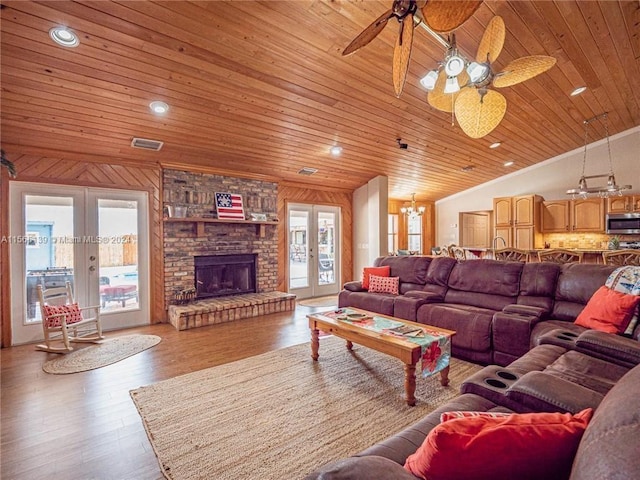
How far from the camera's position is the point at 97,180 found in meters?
4.43

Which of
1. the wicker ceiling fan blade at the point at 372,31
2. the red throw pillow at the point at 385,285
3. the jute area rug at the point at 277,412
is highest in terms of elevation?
the wicker ceiling fan blade at the point at 372,31

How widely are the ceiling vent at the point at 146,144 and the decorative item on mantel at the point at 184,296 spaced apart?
7.28 ft

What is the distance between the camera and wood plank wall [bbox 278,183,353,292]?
6.48 meters

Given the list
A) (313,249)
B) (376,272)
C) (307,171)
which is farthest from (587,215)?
(307,171)

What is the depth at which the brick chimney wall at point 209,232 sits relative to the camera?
503 centimetres

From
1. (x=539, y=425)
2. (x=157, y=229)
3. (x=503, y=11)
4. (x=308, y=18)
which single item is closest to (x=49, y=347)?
(x=157, y=229)

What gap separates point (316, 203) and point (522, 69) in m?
5.03

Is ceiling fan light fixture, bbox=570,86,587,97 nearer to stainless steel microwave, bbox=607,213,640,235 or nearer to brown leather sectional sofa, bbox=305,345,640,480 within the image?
stainless steel microwave, bbox=607,213,640,235

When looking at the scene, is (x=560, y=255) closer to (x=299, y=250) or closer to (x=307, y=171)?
(x=307, y=171)

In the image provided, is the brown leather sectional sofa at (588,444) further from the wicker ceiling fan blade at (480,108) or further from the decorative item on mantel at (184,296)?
the decorative item on mantel at (184,296)

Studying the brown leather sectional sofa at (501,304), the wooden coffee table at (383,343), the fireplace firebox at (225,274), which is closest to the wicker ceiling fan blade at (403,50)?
the wooden coffee table at (383,343)

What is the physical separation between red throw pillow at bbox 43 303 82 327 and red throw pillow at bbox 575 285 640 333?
5.44 metres

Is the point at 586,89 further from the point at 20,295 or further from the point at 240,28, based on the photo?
the point at 20,295

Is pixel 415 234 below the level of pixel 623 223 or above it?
below
